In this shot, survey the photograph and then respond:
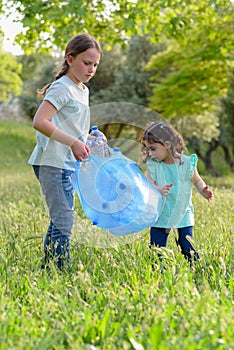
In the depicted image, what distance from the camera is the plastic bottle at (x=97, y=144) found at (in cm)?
496

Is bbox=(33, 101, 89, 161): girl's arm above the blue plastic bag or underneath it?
above

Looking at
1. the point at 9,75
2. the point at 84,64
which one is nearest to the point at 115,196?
the point at 84,64

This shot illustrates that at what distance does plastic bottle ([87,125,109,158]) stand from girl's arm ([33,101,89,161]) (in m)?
0.47

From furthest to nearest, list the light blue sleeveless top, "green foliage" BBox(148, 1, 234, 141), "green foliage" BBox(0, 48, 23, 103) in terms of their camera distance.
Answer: "green foliage" BBox(0, 48, 23, 103), "green foliage" BBox(148, 1, 234, 141), the light blue sleeveless top

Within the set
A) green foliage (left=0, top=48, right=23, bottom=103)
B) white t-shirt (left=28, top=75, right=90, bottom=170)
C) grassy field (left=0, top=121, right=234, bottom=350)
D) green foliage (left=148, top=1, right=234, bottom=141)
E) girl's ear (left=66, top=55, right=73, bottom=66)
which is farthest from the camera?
green foliage (left=0, top=48, right=23, bottom=103)

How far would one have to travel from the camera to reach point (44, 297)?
3623 mm

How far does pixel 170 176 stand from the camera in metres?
5.07

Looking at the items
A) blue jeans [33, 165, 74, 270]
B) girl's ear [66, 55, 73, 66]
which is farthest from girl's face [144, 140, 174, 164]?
girl's ear [66, 55, 73, 66]

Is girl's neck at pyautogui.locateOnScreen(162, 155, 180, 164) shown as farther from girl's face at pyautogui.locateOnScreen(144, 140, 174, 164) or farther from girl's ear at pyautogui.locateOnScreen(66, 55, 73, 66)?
girl's ear at pyautogui.locateOnScreen(66, 55, 73, 66)

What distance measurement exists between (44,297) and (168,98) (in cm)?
2134

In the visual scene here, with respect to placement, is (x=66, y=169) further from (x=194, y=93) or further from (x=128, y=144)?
(x=194, y=93)

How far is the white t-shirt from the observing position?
4723mm

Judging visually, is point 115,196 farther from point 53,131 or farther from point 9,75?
point 9,75

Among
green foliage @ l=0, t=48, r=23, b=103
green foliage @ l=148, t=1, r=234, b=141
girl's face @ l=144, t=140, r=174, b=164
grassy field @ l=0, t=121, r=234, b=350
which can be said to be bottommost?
grassy field @ l=0, t=121, r=234, b=350
